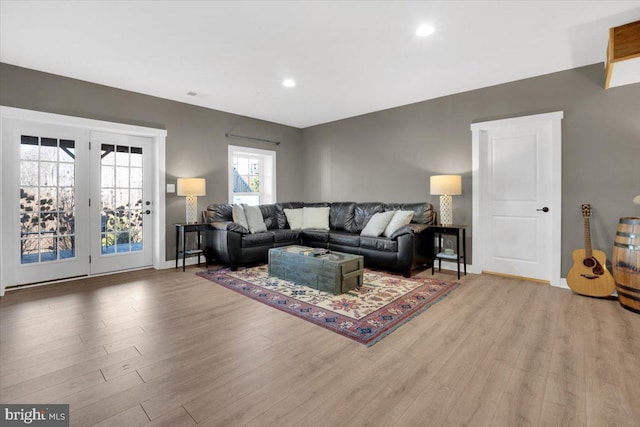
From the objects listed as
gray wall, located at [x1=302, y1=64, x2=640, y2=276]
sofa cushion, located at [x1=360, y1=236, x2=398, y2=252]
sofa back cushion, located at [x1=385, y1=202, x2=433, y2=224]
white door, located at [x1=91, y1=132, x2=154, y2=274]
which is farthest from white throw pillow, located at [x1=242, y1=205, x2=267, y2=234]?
sofa back cushion, located at [x1=385, y1=202, x2=433, y2=224]

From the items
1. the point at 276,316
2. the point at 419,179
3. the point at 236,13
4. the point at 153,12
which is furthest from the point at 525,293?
→ the point at 153,12

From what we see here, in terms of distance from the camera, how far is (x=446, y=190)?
4.17 meters

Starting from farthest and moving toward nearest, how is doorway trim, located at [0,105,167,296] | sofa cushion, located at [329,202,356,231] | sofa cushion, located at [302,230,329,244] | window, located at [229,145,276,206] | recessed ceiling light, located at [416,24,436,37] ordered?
window, located at [229,145,276,206], sofa cushion, located at [329,202,356,231], sofa cushion, located at [302,230,329,244], doorway trim, located at [0,105,167,296], recessed ceiling light, located at [416,24,436,37]

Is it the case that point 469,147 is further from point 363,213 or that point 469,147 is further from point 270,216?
point 270,216

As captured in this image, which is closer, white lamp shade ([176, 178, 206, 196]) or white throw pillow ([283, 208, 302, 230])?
white lamp shade ([176, 178, 206, 196])

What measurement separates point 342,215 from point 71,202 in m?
3.87

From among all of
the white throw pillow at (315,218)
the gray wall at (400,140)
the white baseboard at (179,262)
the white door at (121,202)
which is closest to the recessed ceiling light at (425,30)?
the gray wall at (400,140)

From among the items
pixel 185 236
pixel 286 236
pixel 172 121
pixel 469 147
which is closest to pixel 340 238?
pixel 286 236

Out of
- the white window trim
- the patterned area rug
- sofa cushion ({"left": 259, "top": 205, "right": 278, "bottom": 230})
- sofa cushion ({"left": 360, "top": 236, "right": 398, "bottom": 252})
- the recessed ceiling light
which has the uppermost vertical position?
the recessed ceiling light

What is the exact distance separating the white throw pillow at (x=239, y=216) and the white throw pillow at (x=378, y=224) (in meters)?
1.85

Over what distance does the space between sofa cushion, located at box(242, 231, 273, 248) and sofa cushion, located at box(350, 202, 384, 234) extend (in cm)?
144

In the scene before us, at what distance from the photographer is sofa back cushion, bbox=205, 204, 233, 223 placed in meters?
4.88

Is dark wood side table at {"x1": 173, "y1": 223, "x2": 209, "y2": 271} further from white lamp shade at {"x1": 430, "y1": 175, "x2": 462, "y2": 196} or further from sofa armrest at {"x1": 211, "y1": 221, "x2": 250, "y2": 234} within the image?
white lamp shade at {"x1": 430, "y1": 175, "x2": 462, "y2": 196}

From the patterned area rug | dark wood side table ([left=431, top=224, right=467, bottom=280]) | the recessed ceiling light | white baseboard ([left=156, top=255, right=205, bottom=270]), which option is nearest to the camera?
the patterned area rug
